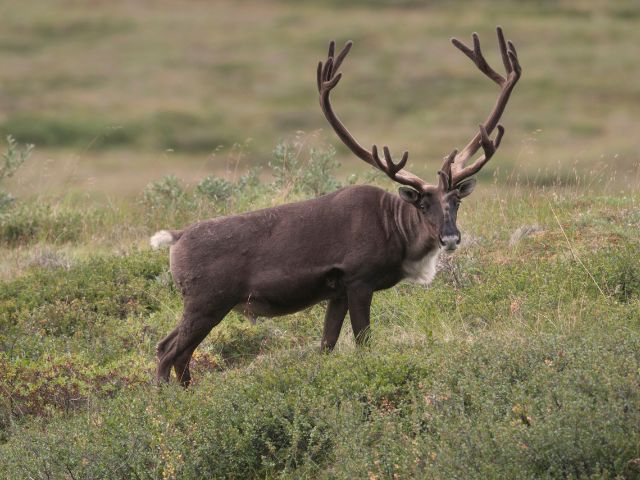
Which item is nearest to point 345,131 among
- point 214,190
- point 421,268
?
point 421,268

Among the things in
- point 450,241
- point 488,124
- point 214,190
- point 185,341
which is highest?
point 488,124

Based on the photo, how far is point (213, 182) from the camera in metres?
15.5

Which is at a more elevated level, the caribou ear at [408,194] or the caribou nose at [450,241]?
the caribou ear at [408,194]

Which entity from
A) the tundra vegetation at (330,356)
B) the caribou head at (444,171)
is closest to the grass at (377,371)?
the tundra vegetation at (330,356)

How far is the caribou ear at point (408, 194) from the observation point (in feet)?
33.0

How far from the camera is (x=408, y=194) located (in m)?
10.1

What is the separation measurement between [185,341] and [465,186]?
8.32 ft

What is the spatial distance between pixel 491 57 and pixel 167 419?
45932 millimetres

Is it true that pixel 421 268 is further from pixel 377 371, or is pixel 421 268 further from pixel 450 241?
pixel 377 371

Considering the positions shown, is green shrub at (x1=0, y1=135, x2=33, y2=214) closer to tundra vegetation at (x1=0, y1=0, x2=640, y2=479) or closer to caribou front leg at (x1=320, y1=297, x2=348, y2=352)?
tundra vegetation at (x1=0, y1=0, x2=640, y2=479)

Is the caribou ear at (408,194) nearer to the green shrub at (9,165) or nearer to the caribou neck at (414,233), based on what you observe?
the caribou neck at (414,233)

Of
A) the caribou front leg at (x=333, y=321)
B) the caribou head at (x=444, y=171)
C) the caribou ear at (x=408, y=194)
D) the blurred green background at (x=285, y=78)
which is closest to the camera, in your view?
the caribou head at (x=444, y=171)

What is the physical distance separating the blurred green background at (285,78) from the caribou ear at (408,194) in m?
26.8

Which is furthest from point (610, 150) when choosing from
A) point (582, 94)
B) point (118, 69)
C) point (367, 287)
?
point (367, 287)
